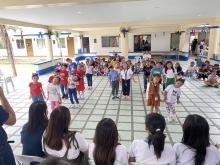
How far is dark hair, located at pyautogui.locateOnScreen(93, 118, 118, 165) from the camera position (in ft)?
5.60

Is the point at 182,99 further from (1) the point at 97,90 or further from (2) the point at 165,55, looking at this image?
(2) the point at 165,55

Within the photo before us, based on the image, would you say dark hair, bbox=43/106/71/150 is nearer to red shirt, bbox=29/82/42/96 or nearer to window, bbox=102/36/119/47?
red shirt, bbox=29/82/42/96

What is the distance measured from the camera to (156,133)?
5.89 ft

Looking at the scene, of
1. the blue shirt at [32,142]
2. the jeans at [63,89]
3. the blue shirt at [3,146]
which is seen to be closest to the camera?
the blue shirt at [3,146]

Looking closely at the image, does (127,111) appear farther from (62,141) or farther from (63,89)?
(62,141)

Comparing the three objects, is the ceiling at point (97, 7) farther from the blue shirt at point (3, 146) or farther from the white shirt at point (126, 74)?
the blue shirt at point (3, 146)

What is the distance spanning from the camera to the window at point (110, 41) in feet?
62.2

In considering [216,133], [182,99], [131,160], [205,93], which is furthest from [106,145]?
[205,93]

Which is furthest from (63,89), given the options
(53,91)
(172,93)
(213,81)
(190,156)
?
(213,81)

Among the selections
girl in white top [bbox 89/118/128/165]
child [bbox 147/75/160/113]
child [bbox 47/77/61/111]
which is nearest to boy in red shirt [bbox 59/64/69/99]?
child [bbox 47/77/61/111]

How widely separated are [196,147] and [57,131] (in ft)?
4.59

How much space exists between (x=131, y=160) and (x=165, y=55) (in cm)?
1666

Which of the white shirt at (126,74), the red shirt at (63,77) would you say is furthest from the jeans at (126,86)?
the red shirt at (63,77)

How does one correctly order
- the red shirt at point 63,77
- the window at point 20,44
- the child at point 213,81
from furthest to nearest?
1. the window at point 20,44
2. the child at point 213,81
3. the red shirt at point 63,77
